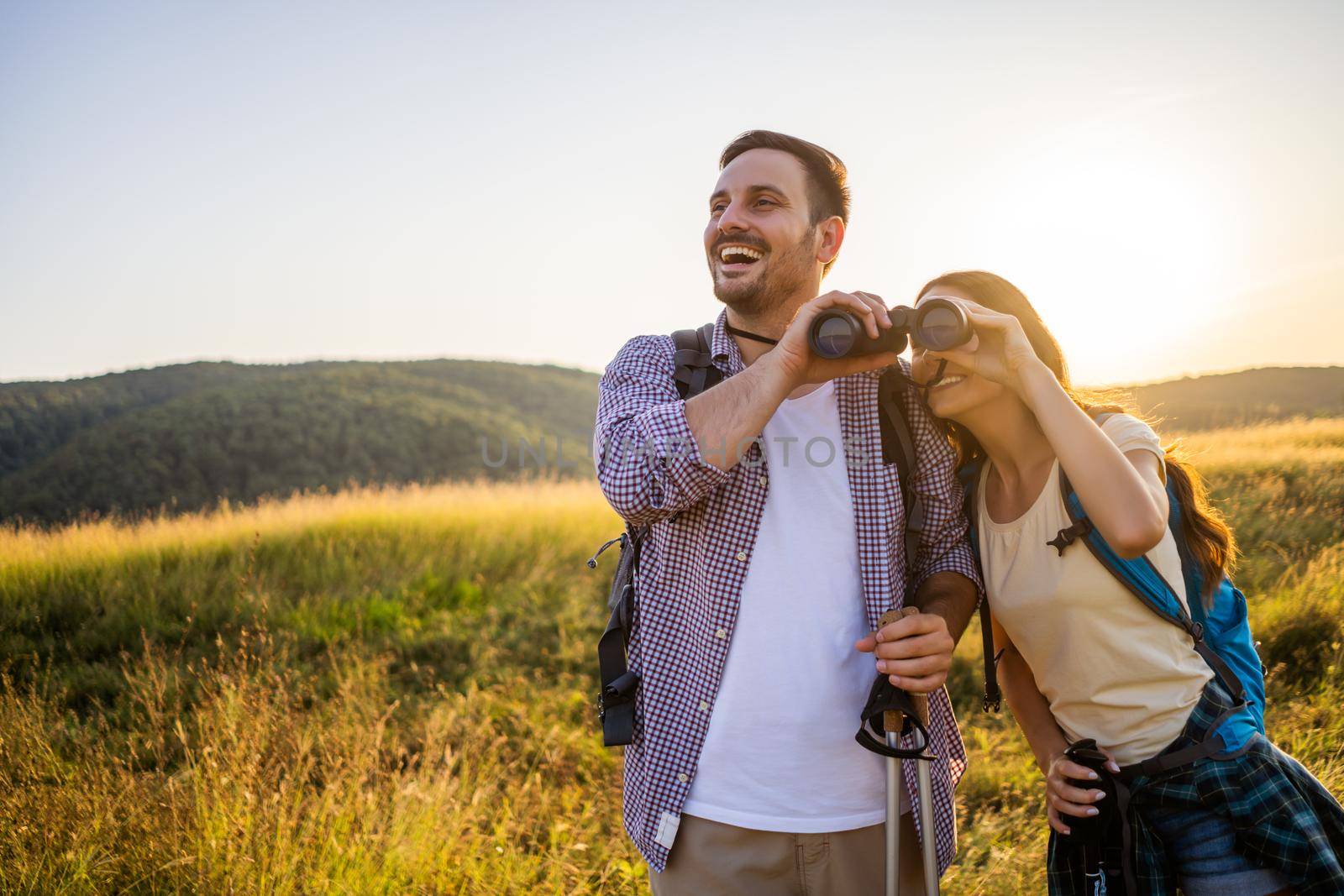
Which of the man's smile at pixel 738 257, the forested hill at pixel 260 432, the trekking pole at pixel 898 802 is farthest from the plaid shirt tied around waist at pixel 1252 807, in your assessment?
the forested hill at pixel 260 432

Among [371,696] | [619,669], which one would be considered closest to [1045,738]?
[619,669]

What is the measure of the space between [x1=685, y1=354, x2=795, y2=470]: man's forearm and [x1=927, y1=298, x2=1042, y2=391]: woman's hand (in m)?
0.49

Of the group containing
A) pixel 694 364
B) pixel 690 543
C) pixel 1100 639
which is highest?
pixel 694 364

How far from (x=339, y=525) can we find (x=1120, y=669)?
349 inches

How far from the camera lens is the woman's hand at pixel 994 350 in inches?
71.3

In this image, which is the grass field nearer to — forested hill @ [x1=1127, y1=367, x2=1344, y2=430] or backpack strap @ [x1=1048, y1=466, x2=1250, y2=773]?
backpack strap @ [x1=1048, y1=466, x2=1250, y2=773]

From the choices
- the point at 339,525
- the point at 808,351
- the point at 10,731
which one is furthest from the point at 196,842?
the point at 339,525

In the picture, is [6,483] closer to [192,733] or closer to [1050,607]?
[192,733]

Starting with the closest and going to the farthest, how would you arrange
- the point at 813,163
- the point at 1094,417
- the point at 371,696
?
1. the point at 1094,417
2. the point at 813,163
3. the point at 371,696

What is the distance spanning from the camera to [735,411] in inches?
65.7

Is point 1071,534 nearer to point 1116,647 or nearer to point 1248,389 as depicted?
point 1116,647

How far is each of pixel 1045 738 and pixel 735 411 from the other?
1.24 meters

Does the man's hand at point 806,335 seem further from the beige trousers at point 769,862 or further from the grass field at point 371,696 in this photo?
the grass field at point 371,696

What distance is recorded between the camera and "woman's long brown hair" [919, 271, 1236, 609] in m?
1.89
